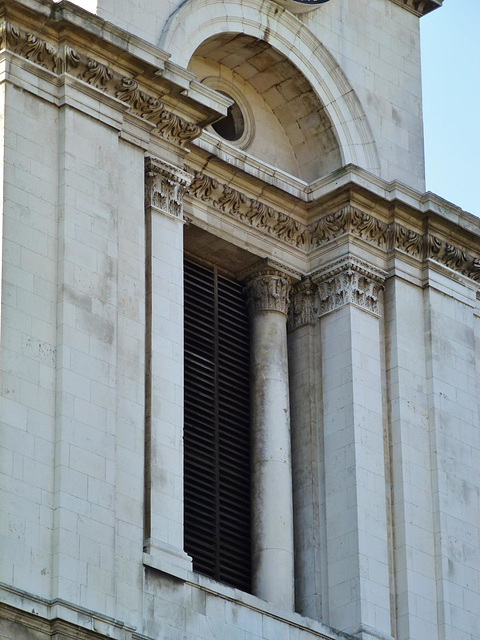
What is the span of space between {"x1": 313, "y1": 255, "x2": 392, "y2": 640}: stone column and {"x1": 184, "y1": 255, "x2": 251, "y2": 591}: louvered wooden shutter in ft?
4.63

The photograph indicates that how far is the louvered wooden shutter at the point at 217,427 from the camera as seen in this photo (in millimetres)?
43125

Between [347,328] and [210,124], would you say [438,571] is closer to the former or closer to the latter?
[347,328]

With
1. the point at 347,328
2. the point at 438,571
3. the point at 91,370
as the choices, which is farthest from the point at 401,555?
the point at 91,370

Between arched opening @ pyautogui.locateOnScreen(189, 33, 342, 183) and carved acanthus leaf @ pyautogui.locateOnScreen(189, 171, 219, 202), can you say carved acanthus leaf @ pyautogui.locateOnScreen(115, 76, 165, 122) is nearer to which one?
carved acanthus leaf @ pyautogui.locateOnScreen(189, 171, 219, 202)

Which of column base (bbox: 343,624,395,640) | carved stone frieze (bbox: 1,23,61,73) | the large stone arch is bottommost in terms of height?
column base (bbox: 343,624,395,640)

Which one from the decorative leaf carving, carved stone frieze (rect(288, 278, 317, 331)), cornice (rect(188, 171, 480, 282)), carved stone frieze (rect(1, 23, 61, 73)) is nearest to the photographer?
carved stone frieze (rect(1, 23, 61, 73))

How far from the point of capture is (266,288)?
151 feet

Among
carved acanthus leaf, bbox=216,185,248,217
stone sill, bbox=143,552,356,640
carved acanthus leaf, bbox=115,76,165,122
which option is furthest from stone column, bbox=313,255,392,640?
carved acanthus leaf, bbox=115,76,165,122

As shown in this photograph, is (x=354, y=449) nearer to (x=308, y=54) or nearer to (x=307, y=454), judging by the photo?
(x=307, y=454)

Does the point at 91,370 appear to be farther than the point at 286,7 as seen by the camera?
No

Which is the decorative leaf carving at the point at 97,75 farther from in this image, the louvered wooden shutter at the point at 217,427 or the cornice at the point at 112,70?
the louvered wooden shutter at the point at 217,427

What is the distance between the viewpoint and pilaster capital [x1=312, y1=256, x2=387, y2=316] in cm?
4572

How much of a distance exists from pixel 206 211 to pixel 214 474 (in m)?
4.55

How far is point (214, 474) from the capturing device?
43.8 metres
